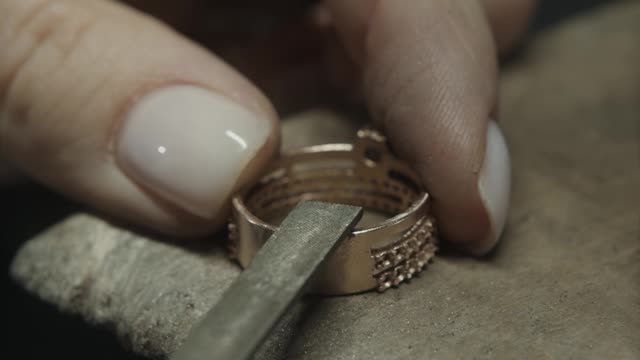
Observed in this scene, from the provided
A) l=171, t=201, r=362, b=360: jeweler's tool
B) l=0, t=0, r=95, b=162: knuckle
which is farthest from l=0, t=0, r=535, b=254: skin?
l=171, t=201, r=362, b=360: jeweler's tool

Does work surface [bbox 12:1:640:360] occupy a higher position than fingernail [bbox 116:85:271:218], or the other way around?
fingernail [bbox 116:85:271:218]

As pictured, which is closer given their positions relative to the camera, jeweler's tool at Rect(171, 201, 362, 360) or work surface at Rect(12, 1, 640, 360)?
jeweler's tool at Rect(171, 201, 362, 360)

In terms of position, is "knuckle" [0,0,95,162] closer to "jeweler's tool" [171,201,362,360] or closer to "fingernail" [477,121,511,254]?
"jeweler's tool" [171,201,362,360]

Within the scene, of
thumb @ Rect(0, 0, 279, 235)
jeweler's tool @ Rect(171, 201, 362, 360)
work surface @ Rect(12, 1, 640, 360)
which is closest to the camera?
jeweler's tool @ Rect(171, 201, 362, 360)

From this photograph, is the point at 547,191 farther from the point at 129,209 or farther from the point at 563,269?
the point at 129,209

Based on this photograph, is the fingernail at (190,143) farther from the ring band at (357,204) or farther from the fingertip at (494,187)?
the fingertip at (494,187)

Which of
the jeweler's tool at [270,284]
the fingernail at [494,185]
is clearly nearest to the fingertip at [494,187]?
the fingernail at [494,185]
